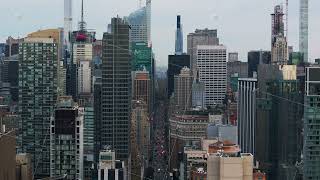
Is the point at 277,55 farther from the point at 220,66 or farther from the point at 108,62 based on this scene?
the point at 108,62

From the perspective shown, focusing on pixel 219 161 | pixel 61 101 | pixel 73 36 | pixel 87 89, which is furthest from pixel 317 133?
pixel 73 36

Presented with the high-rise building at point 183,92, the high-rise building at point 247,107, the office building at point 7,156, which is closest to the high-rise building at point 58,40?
the high-rise building at point 183,92

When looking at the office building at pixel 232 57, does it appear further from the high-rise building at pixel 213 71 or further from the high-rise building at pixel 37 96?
the high-rise building at pixel 37 96

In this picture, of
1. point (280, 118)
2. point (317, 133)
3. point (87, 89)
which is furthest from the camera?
point (87, 89)

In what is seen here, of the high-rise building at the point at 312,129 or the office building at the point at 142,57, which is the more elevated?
the office building at the point at 142,57

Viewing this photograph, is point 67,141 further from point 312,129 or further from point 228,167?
point 228,167

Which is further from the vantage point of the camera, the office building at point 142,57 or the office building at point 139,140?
the office building at point 142,57

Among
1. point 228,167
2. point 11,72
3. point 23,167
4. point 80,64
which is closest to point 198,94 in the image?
point 80,64
